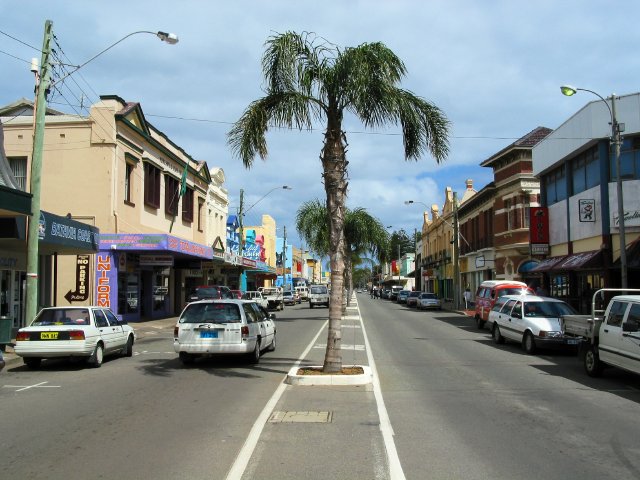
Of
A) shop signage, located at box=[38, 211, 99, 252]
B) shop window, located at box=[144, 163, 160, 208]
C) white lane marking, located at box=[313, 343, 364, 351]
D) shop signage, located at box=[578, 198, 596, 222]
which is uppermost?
shop window, located at box=[144, 163, 160, 208]

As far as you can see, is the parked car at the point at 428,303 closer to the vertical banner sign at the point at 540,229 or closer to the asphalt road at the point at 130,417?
the vertical banner sign at the point at 540,229

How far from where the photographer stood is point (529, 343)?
1636 cm

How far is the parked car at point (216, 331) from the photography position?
13.2 m

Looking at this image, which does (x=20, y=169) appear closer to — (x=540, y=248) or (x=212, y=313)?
(x=212, y=313)

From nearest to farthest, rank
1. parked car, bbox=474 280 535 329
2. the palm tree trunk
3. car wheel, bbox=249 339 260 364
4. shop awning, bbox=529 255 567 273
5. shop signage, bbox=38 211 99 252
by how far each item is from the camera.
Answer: the palm tree trunk → car wheel, bbox=249 339 260 364 → shop signage, bbox=38 211 99 252 → parked car, bbox=474 280 535 329 → shop awning, bbox=529 255 567 273

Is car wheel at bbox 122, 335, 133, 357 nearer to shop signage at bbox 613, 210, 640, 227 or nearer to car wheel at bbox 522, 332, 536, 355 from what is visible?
car wheel at bbox 522, 332, 536, 355

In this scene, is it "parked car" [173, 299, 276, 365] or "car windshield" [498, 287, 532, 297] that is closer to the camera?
"parked car" [173, 299, 276, 365]

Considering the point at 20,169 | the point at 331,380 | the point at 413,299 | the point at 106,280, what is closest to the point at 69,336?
the point at 331,380

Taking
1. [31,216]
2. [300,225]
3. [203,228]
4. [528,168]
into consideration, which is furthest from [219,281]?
[31,216]

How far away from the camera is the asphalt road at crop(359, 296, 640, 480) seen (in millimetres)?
6035

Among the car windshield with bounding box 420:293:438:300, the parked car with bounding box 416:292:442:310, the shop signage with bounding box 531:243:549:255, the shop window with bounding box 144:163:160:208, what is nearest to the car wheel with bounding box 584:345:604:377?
the shop signage with bounding box 531:243:549:255

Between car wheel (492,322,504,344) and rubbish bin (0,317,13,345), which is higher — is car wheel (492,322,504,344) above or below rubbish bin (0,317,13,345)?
below

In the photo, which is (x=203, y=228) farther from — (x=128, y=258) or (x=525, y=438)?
(x=525, y=438)

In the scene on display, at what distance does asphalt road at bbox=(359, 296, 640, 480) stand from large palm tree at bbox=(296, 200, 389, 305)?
26.9 m
